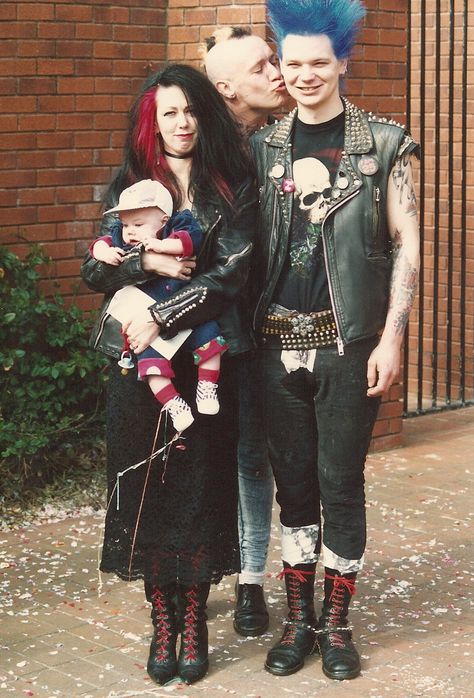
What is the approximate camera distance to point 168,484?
464cm

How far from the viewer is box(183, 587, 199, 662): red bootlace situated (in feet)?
15.4

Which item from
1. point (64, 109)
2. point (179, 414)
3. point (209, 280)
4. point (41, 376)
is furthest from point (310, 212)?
point (64, 109)

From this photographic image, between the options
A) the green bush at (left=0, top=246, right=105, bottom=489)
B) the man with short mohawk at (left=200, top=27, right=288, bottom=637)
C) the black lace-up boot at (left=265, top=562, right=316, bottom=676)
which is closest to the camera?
the black lace-up boot at (left=265, top=562, right=316, bottom=676)

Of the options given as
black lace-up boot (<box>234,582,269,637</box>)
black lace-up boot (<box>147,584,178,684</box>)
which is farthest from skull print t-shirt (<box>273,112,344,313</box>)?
black lace-up boot (<box>234,582,269,637</box>)

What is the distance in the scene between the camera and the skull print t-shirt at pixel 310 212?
464cm

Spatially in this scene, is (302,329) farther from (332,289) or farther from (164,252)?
(164,252)

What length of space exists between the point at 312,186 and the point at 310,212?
0.29 feet

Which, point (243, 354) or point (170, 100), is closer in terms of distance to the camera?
point (170, 100)

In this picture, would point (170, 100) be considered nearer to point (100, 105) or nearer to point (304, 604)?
point (304, 604)

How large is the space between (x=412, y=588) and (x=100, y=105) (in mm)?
3115

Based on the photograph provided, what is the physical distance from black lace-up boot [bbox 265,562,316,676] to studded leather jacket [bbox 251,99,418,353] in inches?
32.8

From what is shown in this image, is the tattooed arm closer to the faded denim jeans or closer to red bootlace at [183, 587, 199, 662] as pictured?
the faded denim jeans

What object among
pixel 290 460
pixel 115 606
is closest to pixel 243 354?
pixel 290 460

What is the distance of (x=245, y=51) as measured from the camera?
515 centimetres
